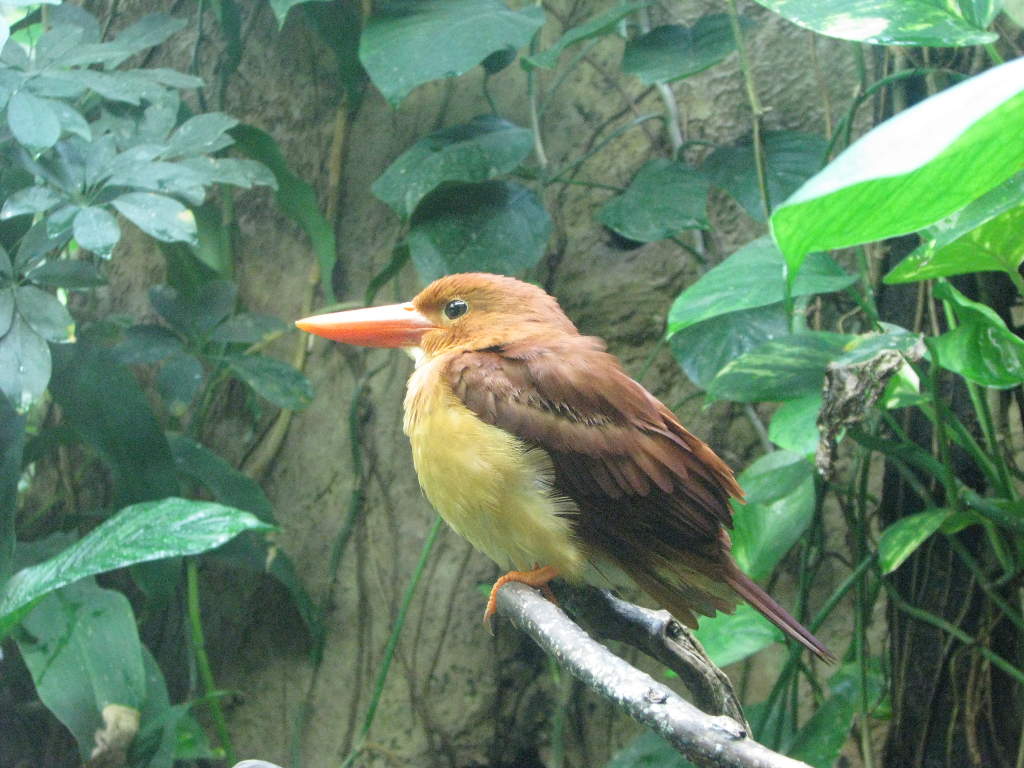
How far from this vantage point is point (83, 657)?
2.09 m

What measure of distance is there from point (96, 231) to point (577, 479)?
1.05m

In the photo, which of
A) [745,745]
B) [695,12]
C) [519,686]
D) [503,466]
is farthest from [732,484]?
[695,12]

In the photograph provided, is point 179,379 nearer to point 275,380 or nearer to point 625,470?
point 275,380

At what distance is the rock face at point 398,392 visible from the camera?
2660 mm

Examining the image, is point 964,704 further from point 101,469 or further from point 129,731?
point 101,469

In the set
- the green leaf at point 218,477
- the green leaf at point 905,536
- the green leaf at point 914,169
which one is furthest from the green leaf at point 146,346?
the green leaf at point 914,169

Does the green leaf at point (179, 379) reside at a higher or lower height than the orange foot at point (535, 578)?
lower

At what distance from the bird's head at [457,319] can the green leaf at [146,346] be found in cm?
94

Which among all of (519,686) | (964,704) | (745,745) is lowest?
(519,686)

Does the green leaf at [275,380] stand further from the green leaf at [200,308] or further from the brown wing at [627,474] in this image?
the brown wing at [627,474]

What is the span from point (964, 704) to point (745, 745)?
61.6 inches

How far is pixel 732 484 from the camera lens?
1472mm

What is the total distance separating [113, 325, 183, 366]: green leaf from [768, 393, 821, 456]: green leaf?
1.52 metres

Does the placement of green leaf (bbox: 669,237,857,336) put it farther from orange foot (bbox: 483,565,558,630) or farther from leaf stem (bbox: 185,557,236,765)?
leaf stem (bbox: 185,557,236,765)
